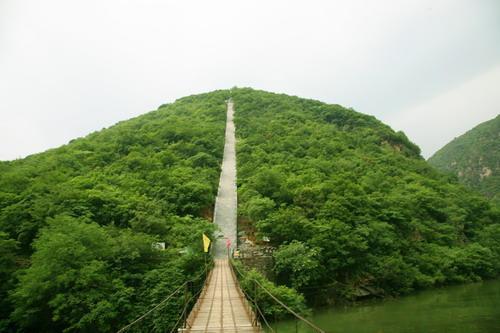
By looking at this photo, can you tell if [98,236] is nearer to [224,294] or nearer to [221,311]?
[224,294]

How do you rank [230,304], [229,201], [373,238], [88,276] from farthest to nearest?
[229,201], [373,238], [88,276], [230,304]

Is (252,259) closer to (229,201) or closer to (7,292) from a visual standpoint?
(229,201)

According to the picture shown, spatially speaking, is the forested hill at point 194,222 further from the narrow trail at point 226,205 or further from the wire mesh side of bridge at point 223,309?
the wire mesh side of bridge at point 223,309

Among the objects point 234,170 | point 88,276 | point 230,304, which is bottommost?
point 230,304

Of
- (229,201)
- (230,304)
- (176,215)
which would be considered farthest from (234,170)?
(230,304)

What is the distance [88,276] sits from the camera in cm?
1417

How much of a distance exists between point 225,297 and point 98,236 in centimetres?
723

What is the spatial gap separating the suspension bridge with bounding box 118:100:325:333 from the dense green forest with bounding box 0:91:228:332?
1189 millimetres

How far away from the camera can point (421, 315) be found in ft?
50.9

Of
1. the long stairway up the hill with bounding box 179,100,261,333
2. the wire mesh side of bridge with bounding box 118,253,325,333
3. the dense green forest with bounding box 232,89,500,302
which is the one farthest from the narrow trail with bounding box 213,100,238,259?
the wire mesh side of bridge with bounding box 118,253,325,333

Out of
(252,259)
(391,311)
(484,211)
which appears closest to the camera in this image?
(391,311)

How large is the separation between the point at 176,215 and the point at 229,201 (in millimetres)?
6324

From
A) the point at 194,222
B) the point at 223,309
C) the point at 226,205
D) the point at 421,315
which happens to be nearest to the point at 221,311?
the point at 223,309

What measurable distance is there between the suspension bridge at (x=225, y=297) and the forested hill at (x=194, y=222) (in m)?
1.23
